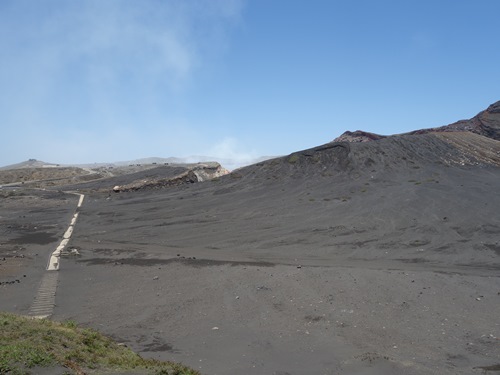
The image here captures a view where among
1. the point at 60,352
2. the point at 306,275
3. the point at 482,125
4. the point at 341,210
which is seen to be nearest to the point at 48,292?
the point at 60,352

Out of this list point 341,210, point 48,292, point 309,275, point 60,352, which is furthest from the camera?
point 341,210

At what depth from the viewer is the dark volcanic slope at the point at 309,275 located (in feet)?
27.6

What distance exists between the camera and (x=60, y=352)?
5762 millimetres

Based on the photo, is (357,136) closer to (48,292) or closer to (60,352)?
(48,292)

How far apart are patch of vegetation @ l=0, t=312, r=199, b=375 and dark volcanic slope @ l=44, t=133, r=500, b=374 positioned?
1540mm

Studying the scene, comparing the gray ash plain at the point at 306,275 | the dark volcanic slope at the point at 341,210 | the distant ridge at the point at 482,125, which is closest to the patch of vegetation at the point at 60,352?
the gray ash plain at the point at 306,275

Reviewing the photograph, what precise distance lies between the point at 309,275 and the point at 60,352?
919 centimetres

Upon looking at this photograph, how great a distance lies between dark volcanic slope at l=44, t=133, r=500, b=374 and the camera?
332 inches

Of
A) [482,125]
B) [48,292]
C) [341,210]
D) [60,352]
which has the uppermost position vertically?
[482,125]

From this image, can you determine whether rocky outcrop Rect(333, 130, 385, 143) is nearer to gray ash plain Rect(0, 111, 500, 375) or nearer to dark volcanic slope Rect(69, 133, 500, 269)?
dark volcanic slope Rect(69, 133, 500, 269)

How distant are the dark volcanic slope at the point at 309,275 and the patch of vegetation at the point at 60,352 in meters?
1.54

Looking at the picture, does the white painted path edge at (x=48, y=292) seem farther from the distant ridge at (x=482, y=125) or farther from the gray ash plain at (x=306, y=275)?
the distant ridge at (x=482, y=125)

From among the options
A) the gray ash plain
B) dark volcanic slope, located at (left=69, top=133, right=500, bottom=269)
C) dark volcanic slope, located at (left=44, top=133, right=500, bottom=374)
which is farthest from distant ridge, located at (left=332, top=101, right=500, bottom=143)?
the gray ash plain

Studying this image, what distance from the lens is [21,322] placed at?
22.5ft
